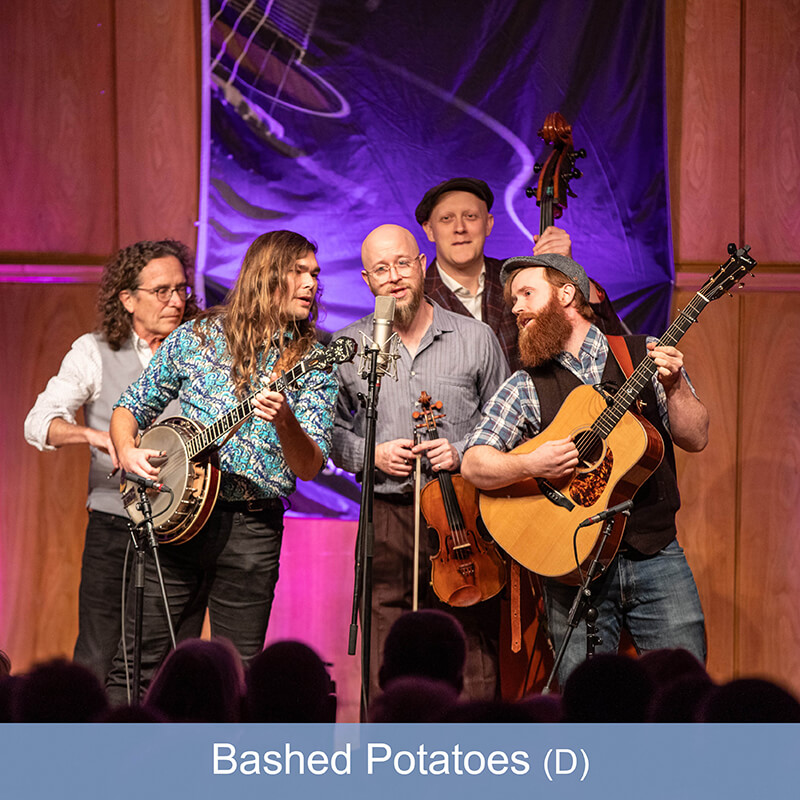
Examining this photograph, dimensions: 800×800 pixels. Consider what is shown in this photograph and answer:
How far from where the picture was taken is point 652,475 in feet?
10.2

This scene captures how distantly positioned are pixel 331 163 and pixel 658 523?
2.44 metres

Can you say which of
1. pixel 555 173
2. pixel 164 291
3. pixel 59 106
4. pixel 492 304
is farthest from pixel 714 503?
pixel 59 106

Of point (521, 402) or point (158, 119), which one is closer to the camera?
point (521, 402)

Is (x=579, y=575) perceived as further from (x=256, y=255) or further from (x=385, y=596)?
(x=256, y=255)

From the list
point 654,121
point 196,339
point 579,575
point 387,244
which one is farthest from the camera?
point 654,121

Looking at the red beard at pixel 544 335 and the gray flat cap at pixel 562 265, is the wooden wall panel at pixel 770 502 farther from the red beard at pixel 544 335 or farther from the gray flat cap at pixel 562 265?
the red beard at pixel 544 335

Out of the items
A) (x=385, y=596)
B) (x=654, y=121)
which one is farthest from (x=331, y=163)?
(x=385, y=596)

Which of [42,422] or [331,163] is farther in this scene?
[331,163]

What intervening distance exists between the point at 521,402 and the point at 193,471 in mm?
1135

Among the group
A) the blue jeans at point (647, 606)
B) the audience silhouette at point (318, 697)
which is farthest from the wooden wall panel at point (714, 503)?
the audience silhouette at point (318, 697)

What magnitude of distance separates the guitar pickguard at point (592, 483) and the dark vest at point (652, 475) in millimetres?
145

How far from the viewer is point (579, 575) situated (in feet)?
9.95

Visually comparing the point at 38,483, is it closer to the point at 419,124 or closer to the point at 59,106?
the point at 59,106

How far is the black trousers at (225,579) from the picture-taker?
3191mm
